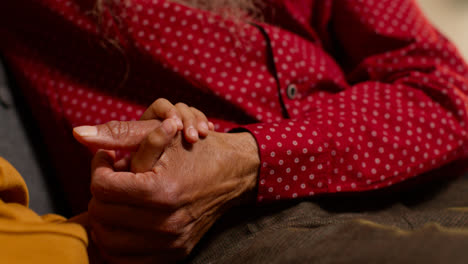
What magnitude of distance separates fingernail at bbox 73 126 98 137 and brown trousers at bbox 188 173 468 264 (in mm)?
242

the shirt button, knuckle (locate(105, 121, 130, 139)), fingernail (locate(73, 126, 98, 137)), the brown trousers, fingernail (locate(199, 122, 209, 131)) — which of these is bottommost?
the brown trousers

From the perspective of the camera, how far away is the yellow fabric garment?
0.40 m

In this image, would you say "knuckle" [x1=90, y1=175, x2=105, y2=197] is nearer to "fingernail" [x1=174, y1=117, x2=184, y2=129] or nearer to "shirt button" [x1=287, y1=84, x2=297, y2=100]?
"fingernail" [x1=174, y1=117, x2=184, y2=129]

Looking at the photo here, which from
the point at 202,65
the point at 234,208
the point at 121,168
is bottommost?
the point at 234,208

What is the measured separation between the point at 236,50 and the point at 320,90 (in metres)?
0.21

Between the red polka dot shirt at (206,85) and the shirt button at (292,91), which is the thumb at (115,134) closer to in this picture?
the red polka dot shirt at (206,85)

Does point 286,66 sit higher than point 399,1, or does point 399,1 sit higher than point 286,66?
point 399,1

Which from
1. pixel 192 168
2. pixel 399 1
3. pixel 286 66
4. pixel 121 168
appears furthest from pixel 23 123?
pixel 399 1

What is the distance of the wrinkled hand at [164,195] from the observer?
1.42 ft

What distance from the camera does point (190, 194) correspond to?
46 centimetres

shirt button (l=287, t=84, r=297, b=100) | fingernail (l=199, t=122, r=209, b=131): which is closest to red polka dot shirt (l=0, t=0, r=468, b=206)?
shirt button (l=287, t=84, r=297, b=100)

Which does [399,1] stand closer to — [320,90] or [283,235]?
[320,90]

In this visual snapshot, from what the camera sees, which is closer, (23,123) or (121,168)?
(121,168)

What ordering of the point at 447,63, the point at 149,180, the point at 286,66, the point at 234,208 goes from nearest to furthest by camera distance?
1. the point at 149,180
2. the point at 234,208
3. the point at 286,66
4. the point at 447,63
